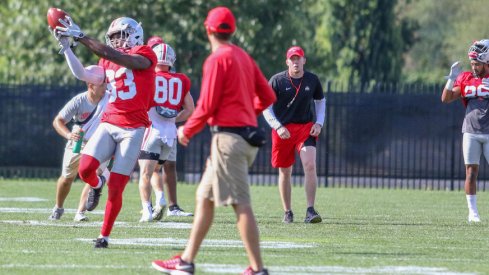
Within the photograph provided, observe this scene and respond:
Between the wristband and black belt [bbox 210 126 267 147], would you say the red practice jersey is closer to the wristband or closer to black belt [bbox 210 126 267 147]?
the wristband

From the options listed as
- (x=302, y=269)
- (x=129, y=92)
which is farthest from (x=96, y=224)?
(x=302, y=269)

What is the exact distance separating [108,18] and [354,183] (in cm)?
1050

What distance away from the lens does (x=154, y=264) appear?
9344 millimetres

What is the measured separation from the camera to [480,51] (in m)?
14.7

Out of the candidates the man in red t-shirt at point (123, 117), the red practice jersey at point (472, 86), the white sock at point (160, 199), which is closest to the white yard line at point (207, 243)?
the man in red t-shirt at point (123, 117)

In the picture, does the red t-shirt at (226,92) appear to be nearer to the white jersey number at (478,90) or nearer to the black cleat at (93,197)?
the black cleat at (93,197)

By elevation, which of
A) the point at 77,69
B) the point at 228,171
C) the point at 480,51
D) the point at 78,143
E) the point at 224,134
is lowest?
the point at 228,171

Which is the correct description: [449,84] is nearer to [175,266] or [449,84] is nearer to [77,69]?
[77,69]

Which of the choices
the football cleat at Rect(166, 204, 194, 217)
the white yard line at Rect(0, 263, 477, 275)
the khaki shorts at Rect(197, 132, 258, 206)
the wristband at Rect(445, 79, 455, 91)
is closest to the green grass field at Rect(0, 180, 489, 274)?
the white yard line at Rect(0, 263, 477, 275)

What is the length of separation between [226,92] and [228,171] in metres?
0.58

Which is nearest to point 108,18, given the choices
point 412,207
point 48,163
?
point 48,163

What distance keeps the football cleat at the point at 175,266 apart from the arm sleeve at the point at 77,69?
228 centimetres

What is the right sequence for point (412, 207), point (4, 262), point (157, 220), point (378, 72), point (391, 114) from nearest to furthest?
1. point (4, 262)
2. point (157, 220)
3. point (412, 207)
4. point (391, 114)
5. point (378, 72)

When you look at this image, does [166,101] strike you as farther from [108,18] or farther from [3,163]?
[108,18]
